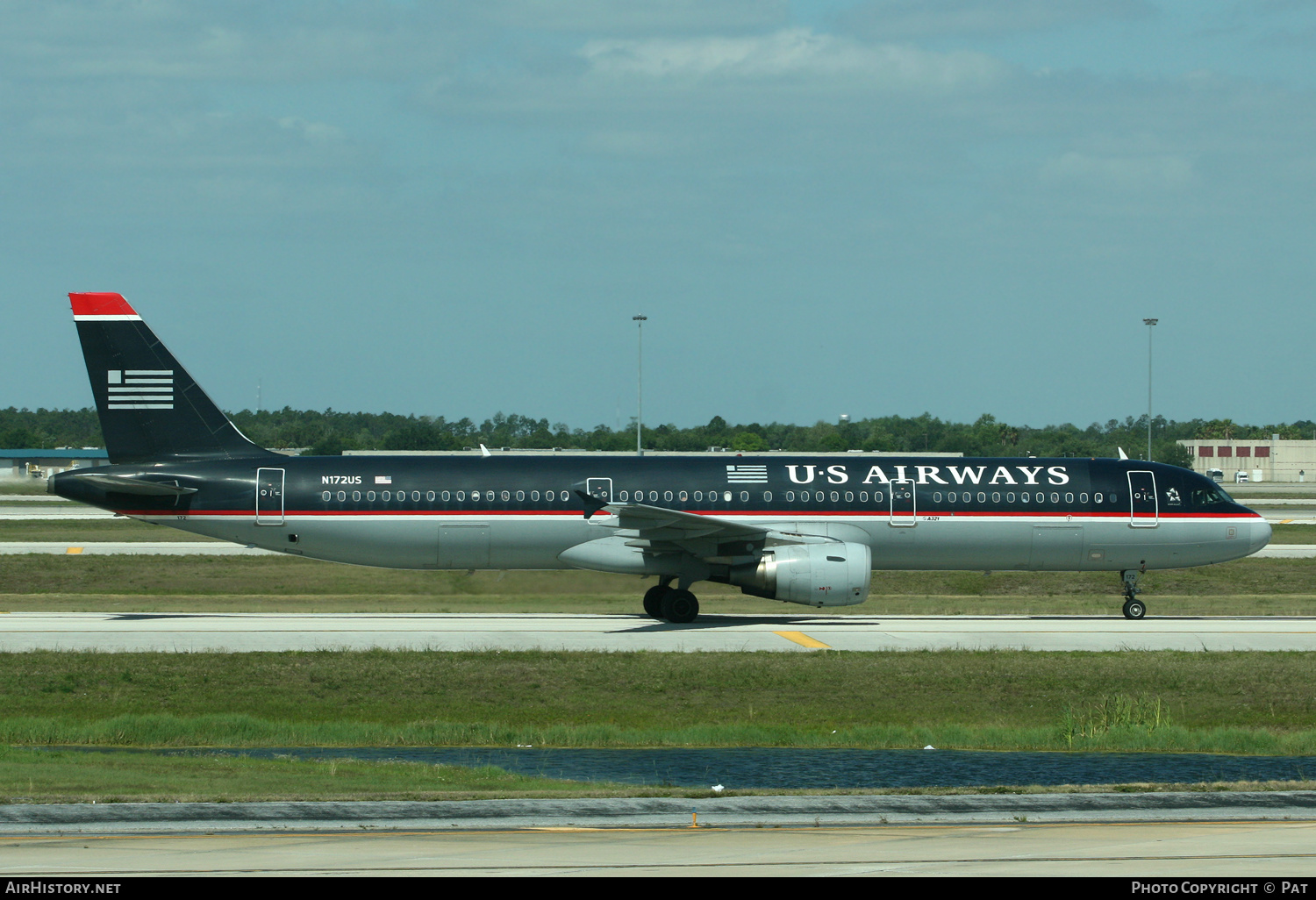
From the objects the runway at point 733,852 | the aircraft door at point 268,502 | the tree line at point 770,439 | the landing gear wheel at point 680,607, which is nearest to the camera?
the runway at point 733,852

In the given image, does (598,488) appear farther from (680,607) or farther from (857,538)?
(857,538)

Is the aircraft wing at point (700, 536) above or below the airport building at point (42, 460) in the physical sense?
below

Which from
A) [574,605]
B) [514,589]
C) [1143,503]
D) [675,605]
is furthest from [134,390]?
[1143,503]

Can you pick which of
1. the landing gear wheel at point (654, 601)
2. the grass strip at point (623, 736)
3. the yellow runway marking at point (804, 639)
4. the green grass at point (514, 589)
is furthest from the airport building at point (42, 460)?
the grass strip at point (623, 736)

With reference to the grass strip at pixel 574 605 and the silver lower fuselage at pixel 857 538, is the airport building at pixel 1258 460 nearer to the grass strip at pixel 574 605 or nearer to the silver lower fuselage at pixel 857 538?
the grass strip at pixel 574 605

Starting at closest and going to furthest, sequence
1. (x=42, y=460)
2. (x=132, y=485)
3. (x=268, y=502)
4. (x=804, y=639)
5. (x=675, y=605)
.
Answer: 1. (x=804, y=639)
2. (x=675, y=605)
3. (x=132, y=485)
4. (x=268, y=502)
5. (x=42, y=460)

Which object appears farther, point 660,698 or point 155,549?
point 155,549

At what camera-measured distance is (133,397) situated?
1316 inches

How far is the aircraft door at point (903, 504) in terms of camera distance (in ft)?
109

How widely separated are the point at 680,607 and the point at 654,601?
2.72 feet

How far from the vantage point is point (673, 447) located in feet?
476

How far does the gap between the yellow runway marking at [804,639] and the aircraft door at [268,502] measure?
12793 millimetres

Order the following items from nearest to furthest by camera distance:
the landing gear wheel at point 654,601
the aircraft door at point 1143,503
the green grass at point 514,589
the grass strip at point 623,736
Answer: the grass strip at point 623,736, the landing gear wheel at point 654,601, the aircraft door at point 1143,503, the green grass at point 514,589

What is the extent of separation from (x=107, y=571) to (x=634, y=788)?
3458 cm
